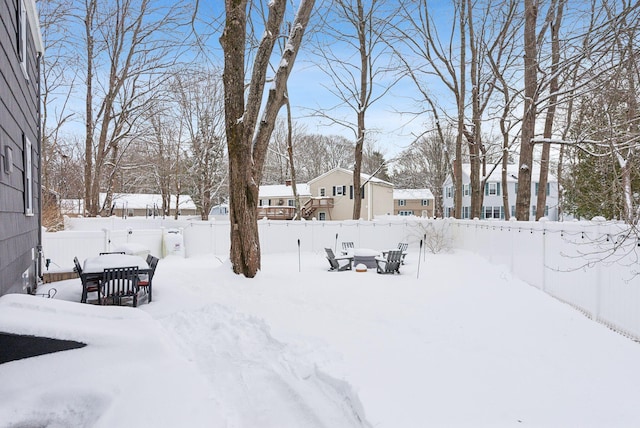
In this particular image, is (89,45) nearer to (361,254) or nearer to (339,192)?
(361,254)

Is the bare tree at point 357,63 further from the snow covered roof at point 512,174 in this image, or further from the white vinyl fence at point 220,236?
the snow covered roof at point 512,174

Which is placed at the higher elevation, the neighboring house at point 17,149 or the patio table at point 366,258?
the neighboring house at point 17,149

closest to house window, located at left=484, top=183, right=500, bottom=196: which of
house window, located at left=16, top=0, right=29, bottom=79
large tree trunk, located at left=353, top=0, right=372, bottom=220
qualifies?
large tree trunk, located at left=353, top=0, right=372, bottom=220

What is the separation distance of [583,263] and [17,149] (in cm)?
798

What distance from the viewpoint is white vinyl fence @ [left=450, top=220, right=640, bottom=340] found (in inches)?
200

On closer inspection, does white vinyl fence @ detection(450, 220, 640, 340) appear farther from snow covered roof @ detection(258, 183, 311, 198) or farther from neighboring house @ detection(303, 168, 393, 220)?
snow covered roof @ detection(258, 183, 311, 198)

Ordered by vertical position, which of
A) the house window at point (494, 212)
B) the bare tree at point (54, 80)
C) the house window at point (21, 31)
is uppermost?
the bare tree at point (54, 80)

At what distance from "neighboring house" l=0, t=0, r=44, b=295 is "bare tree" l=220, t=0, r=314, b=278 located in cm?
334

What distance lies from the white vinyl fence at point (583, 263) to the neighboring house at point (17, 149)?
5601 mm

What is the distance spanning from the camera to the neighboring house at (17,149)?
159 inches

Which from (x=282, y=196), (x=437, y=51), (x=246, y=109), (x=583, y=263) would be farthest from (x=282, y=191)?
(x=583, y=263)

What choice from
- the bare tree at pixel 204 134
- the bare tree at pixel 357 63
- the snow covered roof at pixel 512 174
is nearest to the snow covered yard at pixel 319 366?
the bare tree at pixel 357 63

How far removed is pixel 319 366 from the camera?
394cm

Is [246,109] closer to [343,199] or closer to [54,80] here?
[54,80]
